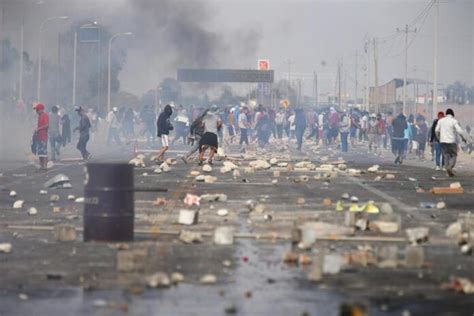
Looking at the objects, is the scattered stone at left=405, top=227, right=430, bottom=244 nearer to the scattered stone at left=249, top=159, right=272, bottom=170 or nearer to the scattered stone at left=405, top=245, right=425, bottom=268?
the scattered stone at left=405, top=245, right=425, bottom=268

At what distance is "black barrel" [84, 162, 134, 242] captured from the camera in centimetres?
1454

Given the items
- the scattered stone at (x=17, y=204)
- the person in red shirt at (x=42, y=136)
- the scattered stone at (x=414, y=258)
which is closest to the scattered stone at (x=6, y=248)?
the scattered stone at (x=414, y=258)

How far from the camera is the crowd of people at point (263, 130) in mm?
33594

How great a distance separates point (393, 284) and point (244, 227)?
5737 mm

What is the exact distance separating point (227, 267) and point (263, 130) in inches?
1778

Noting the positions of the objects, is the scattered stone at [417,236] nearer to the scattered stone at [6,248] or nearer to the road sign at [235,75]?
the scattered stone at [6,248]

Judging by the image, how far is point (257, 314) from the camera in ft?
31.8

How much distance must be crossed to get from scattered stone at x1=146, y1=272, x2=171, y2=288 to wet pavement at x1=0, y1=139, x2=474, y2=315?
8 centimetres

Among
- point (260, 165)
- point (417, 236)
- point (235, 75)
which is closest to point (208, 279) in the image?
point (417, 236)

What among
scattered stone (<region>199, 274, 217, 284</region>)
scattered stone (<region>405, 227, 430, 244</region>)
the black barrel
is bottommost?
scattered stone (<region>199, 274, 217, 284</region>)

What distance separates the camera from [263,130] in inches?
2271

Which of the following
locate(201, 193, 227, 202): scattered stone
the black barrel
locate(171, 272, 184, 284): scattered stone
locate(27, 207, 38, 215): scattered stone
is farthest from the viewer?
locate(201, 193, 227, 202): scattered stone

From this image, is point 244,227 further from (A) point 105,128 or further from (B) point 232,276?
(A) point 105,128

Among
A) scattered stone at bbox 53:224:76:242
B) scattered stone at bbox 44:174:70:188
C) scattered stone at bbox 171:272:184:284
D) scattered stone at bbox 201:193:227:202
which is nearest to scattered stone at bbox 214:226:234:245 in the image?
scattered stone at bbox 53:224:76:242
